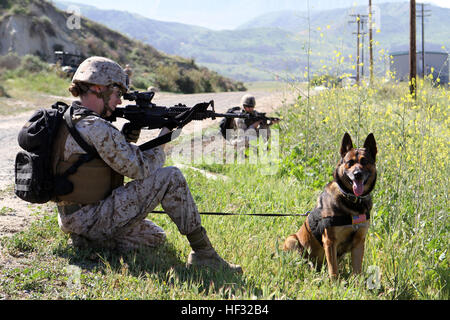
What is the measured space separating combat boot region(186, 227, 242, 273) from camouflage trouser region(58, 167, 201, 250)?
0.08 metres

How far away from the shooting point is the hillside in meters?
27.9

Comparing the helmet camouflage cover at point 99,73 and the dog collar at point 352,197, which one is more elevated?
the helmet camouflage cover at point 99,73

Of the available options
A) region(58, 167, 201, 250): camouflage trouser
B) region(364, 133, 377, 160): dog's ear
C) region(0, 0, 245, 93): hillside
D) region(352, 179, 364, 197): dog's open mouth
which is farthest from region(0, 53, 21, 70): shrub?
region(352, 179, 364, 197): dog's open mouth

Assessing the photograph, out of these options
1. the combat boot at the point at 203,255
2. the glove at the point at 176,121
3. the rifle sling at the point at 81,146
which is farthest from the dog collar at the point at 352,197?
the rifle sling at the point at 81,146

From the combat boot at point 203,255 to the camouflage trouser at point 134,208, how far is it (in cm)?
8

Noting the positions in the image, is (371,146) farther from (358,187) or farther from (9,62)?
(9,62)

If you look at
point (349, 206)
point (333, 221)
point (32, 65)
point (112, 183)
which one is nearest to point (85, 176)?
point (112, 183)

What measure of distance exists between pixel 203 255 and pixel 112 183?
3.12 feet

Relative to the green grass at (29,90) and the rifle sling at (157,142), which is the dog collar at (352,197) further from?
the green grass at (29,90)

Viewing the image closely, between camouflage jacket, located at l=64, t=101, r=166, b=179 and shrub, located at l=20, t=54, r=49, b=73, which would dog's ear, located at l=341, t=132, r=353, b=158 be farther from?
shrub, located at l=20, t=54, r=49, b=73

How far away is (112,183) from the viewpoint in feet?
11.6

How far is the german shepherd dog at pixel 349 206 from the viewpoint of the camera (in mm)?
3334

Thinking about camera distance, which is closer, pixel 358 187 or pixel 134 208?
pixel 358 187
